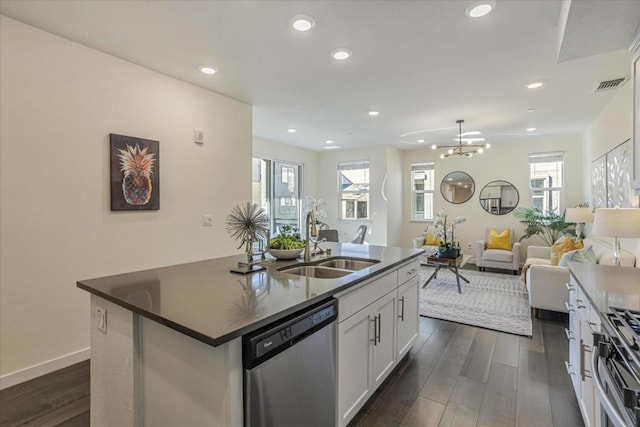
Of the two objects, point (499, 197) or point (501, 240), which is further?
point (499, 197)

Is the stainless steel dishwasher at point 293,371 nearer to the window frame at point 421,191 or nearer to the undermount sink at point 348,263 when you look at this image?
the undermount sink at point 348,263

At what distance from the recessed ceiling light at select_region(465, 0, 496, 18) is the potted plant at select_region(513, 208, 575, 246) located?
4932mm

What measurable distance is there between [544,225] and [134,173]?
672 centimetres

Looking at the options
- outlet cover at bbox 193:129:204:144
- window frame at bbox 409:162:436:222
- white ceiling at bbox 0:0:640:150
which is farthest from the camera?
window frame at bbox 409:162:436:222

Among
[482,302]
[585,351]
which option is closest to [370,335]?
[585,351]

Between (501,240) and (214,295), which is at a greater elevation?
(214,295)

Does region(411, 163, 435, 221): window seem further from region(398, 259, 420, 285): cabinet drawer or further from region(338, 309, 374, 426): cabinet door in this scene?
A: region(338, 309, 374, 426): cabinet door

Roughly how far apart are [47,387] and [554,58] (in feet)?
16.0

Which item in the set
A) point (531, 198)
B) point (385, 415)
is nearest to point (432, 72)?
point (385, 415)

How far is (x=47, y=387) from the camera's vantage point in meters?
2.24

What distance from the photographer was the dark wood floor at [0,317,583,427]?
193 cm

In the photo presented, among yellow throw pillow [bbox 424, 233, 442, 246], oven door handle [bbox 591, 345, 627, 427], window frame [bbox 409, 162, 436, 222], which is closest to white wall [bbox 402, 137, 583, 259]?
window frame [bbox 409, 162, 436, 222]

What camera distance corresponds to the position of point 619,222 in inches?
96.8

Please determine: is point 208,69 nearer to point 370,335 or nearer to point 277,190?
point 370,335
